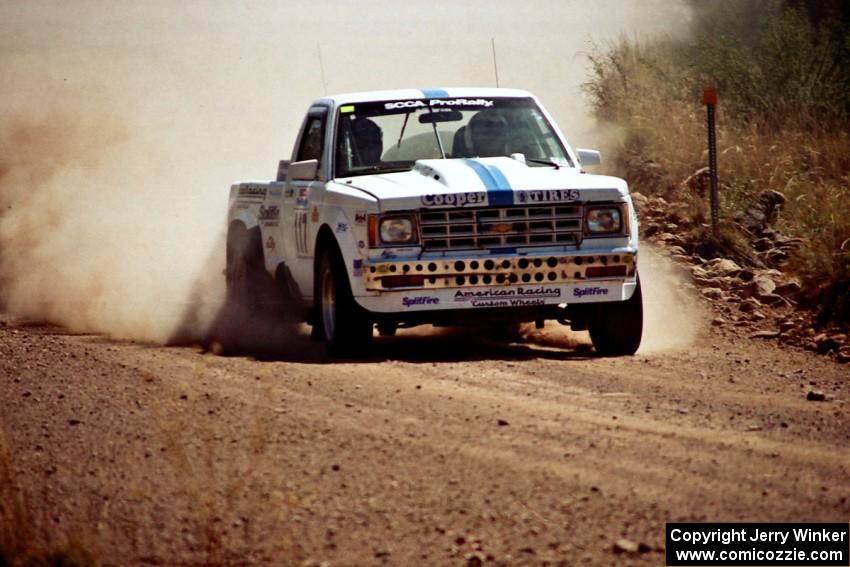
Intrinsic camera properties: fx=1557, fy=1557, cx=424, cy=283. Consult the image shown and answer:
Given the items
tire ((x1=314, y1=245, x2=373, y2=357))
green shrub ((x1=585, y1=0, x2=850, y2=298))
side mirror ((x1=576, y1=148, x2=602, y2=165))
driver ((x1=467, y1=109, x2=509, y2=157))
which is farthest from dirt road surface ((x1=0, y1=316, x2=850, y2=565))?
green shrub ((x1=585, y1=0, x2=850, y2=298))

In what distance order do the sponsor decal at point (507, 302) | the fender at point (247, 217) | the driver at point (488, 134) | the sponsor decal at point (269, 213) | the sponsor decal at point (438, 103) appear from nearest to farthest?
the sponsor decal at point (507, 302)
the driver at point (488, 134)
the sponsor decal at point (438, 103)
the sponsor decal at point (269, 213)
the fender at point (247, 217)

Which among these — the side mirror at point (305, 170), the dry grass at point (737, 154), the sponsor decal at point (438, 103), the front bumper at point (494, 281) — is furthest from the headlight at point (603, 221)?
the dry grass at point (737, 154)

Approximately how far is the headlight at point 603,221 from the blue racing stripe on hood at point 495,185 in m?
0.54

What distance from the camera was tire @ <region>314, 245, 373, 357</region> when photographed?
32.2ft

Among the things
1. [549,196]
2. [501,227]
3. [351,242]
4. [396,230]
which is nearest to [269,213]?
[351,242]

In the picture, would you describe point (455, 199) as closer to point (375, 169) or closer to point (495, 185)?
point (495, 185)

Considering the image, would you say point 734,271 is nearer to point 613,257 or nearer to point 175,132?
point 613,257

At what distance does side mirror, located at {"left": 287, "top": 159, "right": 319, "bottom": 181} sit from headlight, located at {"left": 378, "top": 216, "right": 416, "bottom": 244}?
116 cm

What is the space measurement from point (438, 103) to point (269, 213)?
5.81ft

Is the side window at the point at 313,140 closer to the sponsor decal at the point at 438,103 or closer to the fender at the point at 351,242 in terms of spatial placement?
the sponsor decal at the point at 438,103

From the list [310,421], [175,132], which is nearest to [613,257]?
[310,421]

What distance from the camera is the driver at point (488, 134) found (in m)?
10.9

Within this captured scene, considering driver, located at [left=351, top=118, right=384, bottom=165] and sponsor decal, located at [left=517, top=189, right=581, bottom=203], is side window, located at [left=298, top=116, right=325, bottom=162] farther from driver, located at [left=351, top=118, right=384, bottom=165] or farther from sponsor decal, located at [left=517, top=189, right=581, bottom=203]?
sponsor decal, located at [left=517, top=189, right=581, bottom=203]

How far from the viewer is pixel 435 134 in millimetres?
10945
